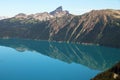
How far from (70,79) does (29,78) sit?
54.9ft

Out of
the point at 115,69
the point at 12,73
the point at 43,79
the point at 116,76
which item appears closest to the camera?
the point at 116,76

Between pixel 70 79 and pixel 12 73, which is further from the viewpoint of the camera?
pixel 12 73

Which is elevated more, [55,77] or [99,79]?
[99,79]

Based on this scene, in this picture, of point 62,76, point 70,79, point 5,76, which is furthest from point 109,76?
point 5,76

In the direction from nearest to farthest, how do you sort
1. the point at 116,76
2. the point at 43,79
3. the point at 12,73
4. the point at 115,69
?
the point at 116,76, the point at 115,69, the point at 43,79, the point at 12,73

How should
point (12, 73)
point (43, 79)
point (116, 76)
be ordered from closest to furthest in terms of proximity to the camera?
1. point (116, 76)
2. point (43, 79)
3. point (12, 73)

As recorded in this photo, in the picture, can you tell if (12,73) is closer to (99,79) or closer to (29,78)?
(29,78)

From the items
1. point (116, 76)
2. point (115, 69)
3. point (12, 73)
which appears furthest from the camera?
point (12, 73)

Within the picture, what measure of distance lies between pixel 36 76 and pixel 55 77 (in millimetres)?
8497

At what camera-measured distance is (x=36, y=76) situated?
107m

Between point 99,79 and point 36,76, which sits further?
point 36,76

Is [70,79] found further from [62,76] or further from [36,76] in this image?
[36,76]

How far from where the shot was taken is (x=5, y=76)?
105 m

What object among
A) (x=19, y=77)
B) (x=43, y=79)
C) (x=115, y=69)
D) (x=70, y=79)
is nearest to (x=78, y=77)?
(x=70, y=79)
